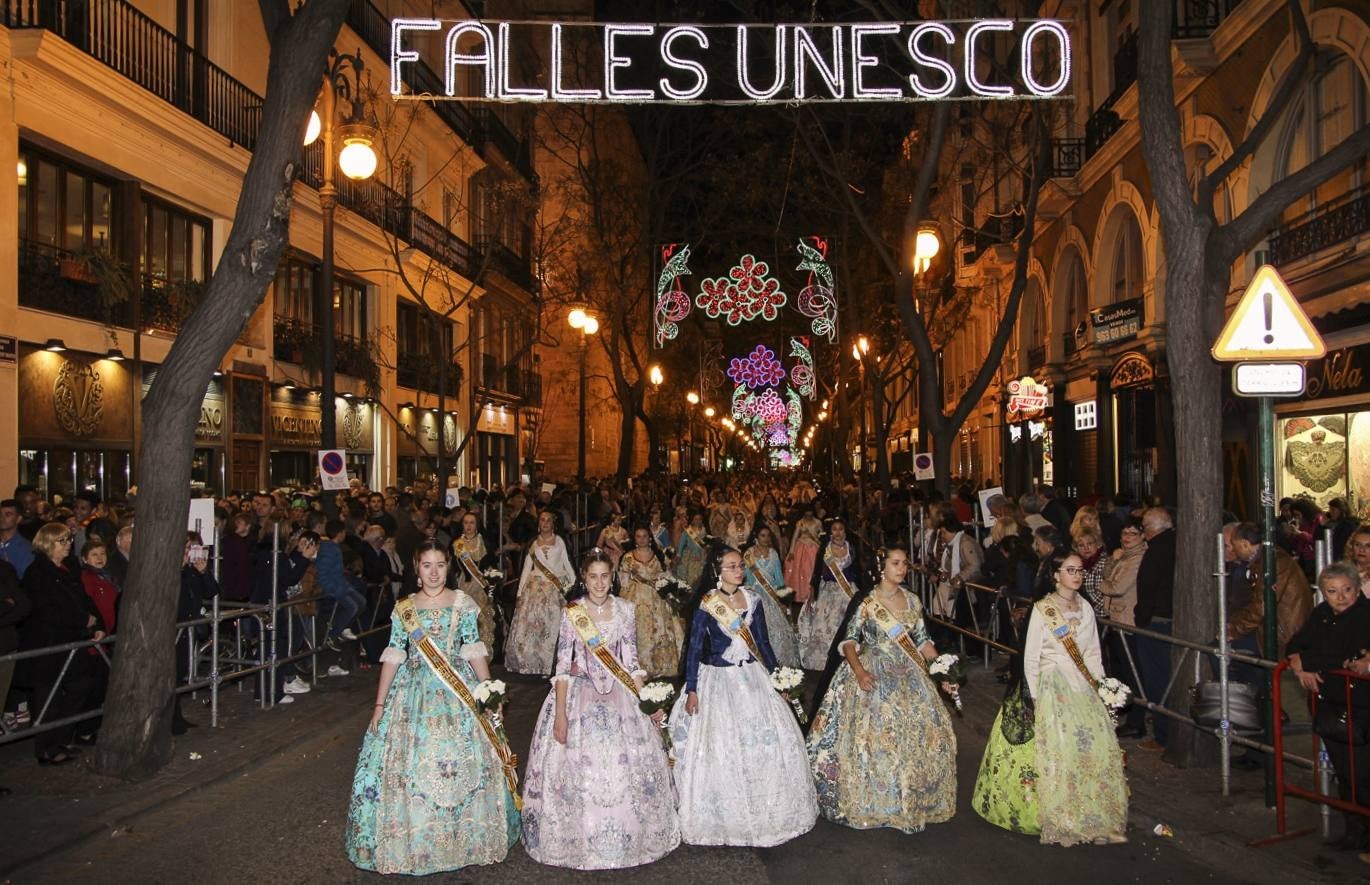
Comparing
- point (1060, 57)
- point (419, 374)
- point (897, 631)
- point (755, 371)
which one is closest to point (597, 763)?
point (897, 631)

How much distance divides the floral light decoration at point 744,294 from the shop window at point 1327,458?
10.7 m

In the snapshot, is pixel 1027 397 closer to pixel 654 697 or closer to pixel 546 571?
pixel 546 571

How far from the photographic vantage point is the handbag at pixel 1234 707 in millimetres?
7941

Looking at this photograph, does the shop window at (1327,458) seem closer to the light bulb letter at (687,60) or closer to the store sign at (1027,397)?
the store sign at (1027,397)

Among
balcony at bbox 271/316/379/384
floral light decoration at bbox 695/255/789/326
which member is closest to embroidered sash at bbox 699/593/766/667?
balcony at bbox 271/316/379/384

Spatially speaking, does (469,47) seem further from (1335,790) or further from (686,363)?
(1335,790)

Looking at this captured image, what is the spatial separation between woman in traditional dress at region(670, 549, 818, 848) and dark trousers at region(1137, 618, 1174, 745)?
151 inches

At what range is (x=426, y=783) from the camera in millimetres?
6344

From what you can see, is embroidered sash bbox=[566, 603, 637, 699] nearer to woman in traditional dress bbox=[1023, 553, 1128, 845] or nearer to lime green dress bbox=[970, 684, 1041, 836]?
lime green dress bbox=[970, 684, 1041, 836]

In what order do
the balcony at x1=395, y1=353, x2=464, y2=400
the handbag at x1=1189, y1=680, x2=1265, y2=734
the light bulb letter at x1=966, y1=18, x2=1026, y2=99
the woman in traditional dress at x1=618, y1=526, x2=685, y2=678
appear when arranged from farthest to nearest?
the balcony at x1=395, y1=353, x2=464, y2=400 < the light bulb letter at x1=966, y1=18, x2=1026, y2=99 < the woman in traditional dress at x1=618, y1=526, x2=685, y2=678 < the handbag at x1=1189, y1=680, x2=1265, y2=734

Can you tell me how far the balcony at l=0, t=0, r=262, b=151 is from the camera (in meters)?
16.1

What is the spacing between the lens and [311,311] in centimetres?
2586

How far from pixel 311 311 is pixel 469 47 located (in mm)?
12612

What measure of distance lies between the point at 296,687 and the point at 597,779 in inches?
258
